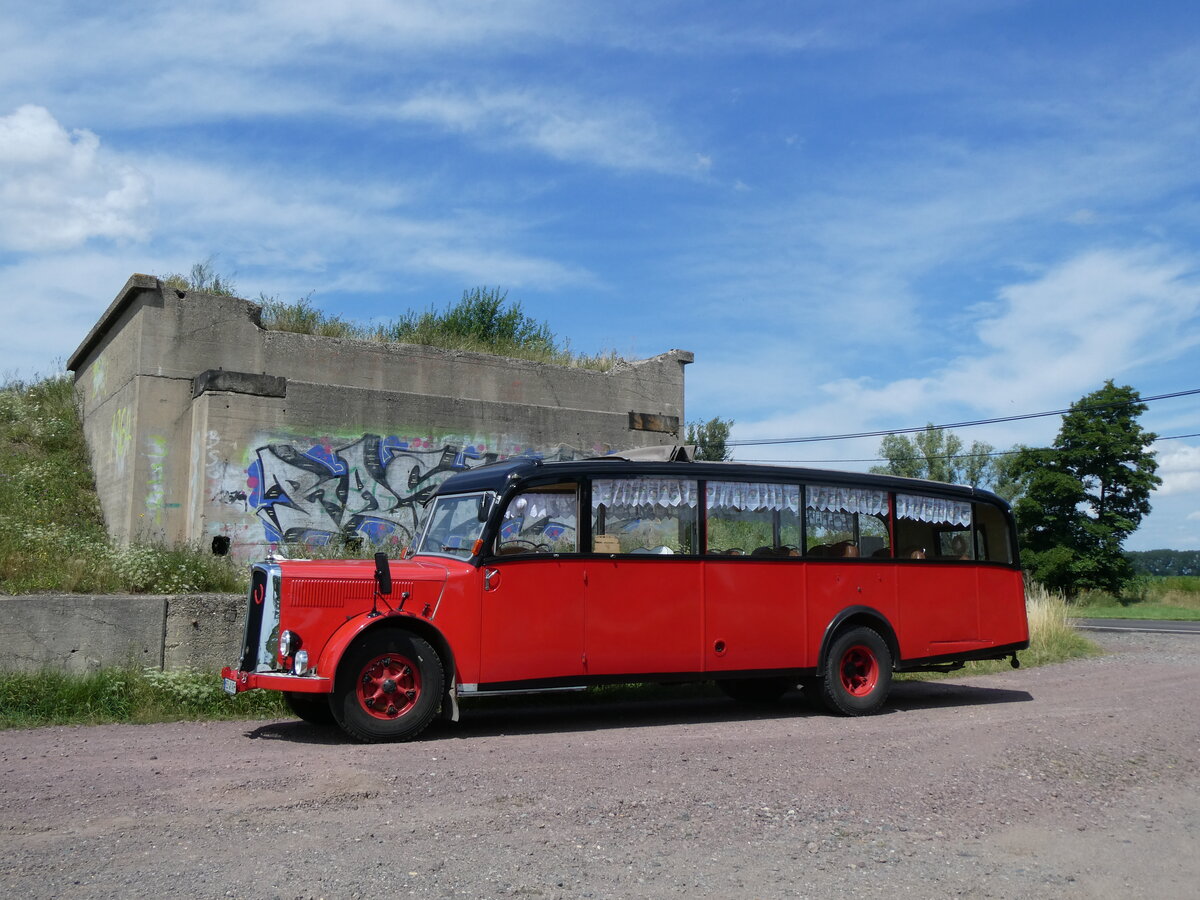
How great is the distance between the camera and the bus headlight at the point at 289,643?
28.0 ft

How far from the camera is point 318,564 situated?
8.98 meters

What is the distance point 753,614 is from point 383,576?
3.73 metres

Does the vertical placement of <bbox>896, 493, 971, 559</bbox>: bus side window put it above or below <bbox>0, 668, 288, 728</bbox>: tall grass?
above

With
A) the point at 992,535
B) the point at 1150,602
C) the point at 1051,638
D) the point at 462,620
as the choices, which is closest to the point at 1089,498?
the point at 1150,602

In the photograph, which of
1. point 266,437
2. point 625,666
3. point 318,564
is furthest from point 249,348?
point 625,666

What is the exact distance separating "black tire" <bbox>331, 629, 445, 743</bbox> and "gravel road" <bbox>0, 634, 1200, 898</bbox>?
256mm

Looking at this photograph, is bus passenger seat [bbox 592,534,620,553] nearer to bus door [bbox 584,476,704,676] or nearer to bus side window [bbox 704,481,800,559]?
bus door [bbox 584,476,704,676]

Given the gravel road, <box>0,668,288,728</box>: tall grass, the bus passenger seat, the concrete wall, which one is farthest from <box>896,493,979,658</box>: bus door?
<box>0,668,288,728</box>: tall grass

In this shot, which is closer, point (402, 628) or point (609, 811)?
point (609, 811)

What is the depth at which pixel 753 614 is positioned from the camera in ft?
34.4

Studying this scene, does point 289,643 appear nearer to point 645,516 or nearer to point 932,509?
point 645,516

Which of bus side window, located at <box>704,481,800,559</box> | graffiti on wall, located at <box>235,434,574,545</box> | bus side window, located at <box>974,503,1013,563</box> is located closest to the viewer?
bus side window, located at <box>704,481,800,559</box>

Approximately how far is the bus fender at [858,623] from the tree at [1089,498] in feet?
119

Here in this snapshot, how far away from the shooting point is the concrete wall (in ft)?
45.6
